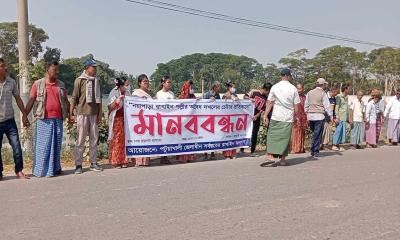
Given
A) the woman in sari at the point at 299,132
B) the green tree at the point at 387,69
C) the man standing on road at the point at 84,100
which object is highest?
the green tree at the point at 387,69

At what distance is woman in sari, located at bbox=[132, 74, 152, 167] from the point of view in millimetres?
7859

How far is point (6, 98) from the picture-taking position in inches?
250

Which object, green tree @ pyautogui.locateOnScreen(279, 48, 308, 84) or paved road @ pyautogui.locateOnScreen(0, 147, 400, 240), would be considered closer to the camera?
paved road @ pyautogui.locateOnScreen(0, 147, 400, 240)

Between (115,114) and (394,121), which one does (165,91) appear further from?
(394,121)

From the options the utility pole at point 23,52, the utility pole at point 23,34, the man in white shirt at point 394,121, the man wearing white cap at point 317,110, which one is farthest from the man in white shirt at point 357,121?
the utility pole at point 23,34

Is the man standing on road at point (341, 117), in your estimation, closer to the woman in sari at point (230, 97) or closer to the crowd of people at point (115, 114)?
the crowd of people at point (115, 114)

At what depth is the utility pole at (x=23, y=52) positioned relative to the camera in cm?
901

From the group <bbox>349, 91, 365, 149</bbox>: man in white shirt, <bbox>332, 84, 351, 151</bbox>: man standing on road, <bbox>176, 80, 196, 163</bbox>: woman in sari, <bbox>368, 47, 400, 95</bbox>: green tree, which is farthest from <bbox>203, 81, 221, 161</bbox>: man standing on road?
<bbox>368, 47, 400, 95</bbox>: green tree

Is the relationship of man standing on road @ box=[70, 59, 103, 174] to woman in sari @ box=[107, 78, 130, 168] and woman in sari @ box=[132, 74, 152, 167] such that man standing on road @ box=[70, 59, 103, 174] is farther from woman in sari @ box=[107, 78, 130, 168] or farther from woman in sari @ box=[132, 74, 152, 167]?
woman in sari @ box=[132, 74, 152, 167]

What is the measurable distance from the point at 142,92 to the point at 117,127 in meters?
0.84

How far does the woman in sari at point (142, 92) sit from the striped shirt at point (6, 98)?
2169 millimetres

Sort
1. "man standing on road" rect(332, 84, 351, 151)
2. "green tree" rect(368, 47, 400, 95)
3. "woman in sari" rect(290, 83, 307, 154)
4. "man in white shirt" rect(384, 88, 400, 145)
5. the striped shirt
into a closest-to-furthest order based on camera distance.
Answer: the striped shirt
"woman in sari" rect(290, 83, 307, 154)
"man standing on road" rect(332, 84, 351, 151)
"man in white shirt" rect(384, 88, 400, 145)
"green tree" rect(368, 47, 400, 95)

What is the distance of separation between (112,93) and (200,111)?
186cm

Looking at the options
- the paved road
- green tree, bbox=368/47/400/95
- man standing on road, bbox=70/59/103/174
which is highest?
green tree, bbox=368/47/400/95
